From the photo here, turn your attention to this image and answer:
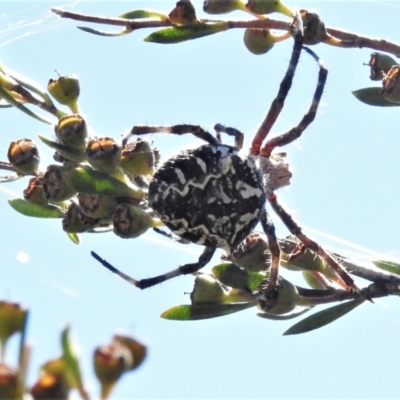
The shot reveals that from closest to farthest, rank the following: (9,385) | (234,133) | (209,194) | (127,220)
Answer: (9,385), (127,220), (209,194), (234,133)

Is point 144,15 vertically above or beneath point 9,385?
beneath

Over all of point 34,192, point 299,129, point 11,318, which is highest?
point 11,318

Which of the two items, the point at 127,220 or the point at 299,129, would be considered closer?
the point at 127,220

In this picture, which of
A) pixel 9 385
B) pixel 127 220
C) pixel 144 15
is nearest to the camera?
pixel 9 385

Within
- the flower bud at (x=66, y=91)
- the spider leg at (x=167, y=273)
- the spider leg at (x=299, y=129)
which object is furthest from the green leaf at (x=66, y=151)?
the spider leg at (x=299, y=129)

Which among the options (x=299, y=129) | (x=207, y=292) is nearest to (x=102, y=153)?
(x=207, y=292)

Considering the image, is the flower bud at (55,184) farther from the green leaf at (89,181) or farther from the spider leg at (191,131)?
the spider leg at (191,131)

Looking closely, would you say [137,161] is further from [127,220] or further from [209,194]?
[209,194]
